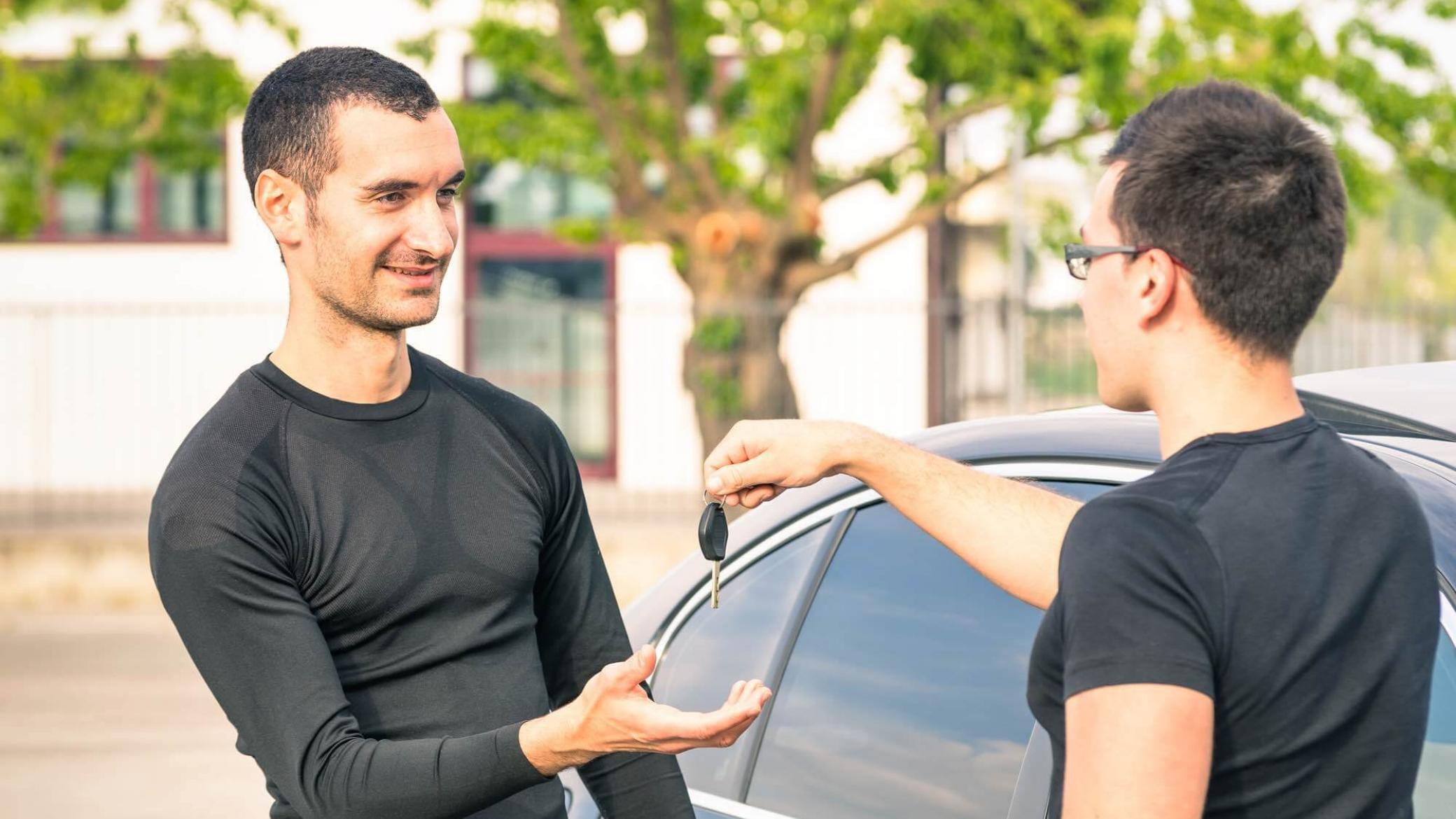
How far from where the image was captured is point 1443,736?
1.84m

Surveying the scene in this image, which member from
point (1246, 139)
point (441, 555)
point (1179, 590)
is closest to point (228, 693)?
point (441, 555)

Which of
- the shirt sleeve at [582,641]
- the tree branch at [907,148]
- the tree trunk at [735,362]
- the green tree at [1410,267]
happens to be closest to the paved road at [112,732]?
the tree trunk at [735,362]

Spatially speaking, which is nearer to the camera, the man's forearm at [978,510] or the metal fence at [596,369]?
the man's forearm at [978,510]

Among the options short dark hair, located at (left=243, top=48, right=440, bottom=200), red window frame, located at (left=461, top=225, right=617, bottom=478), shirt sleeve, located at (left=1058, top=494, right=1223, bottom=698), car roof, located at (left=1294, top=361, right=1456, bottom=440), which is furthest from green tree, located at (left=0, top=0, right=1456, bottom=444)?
shirt sleeve, located at (left=1058, top=494, right=1223, bottom=698)

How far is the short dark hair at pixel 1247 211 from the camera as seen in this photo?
1.49 metres

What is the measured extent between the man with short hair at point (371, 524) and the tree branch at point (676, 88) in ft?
30.9

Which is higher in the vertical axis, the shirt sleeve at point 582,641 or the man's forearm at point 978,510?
the man's forearm at point 978,510

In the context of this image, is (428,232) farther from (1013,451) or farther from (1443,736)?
(1443,736)

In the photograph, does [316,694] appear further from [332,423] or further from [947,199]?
[947,199]

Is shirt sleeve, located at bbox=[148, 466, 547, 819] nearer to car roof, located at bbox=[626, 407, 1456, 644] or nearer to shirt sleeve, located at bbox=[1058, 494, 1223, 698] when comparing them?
shirt sleeve, located at bbox=[1058, 494, 1223, 698]

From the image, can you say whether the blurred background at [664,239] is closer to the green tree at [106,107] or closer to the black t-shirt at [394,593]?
the green tree at [106,107]

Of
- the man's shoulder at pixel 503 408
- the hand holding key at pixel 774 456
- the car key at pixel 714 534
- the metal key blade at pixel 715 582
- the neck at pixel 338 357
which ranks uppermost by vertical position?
the neck at pixel 338 357

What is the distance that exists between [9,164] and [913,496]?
1272 centimetres

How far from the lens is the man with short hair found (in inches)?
72.7
